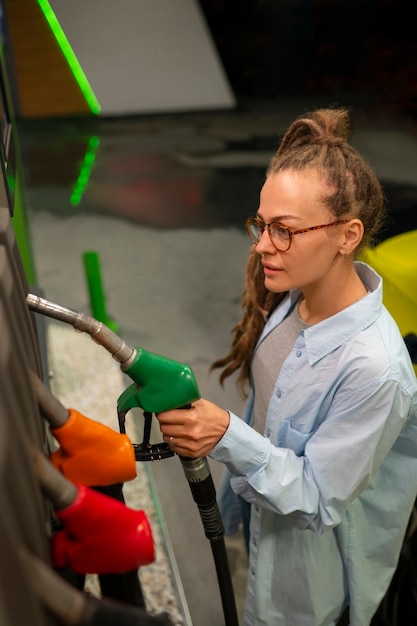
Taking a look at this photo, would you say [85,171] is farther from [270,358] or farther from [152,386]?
[152,386]

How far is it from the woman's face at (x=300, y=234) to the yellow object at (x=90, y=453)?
0.57 m

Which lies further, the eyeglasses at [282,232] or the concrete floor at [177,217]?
the concrete floor at [177,217]

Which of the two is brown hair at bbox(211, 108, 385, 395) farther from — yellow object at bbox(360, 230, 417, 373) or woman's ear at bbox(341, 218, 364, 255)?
yellow object at bbox(360, 230, 417, 373)

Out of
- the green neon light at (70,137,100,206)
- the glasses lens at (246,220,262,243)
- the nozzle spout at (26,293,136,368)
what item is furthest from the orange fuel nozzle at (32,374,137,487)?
the green neon light at (70,137,100,206)

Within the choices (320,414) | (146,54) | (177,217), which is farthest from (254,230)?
(177,217)

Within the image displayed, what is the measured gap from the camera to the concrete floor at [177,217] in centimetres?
314

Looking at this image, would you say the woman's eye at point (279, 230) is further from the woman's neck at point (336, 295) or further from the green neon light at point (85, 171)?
the green neon light at point (85, 171)

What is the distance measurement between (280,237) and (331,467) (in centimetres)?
42

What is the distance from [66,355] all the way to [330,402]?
78.0 inches

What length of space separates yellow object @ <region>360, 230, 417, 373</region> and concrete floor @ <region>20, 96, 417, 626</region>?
966 mm

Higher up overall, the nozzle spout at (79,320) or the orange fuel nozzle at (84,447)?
the nozzle spout at (79,320)

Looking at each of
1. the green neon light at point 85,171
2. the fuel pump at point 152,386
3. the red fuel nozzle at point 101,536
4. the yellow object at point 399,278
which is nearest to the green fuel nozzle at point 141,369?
the fuel pump at point 152,386

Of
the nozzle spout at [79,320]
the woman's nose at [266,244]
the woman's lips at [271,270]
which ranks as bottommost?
the woman's lips at [271,270]

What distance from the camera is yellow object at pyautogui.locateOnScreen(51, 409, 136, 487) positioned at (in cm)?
86
